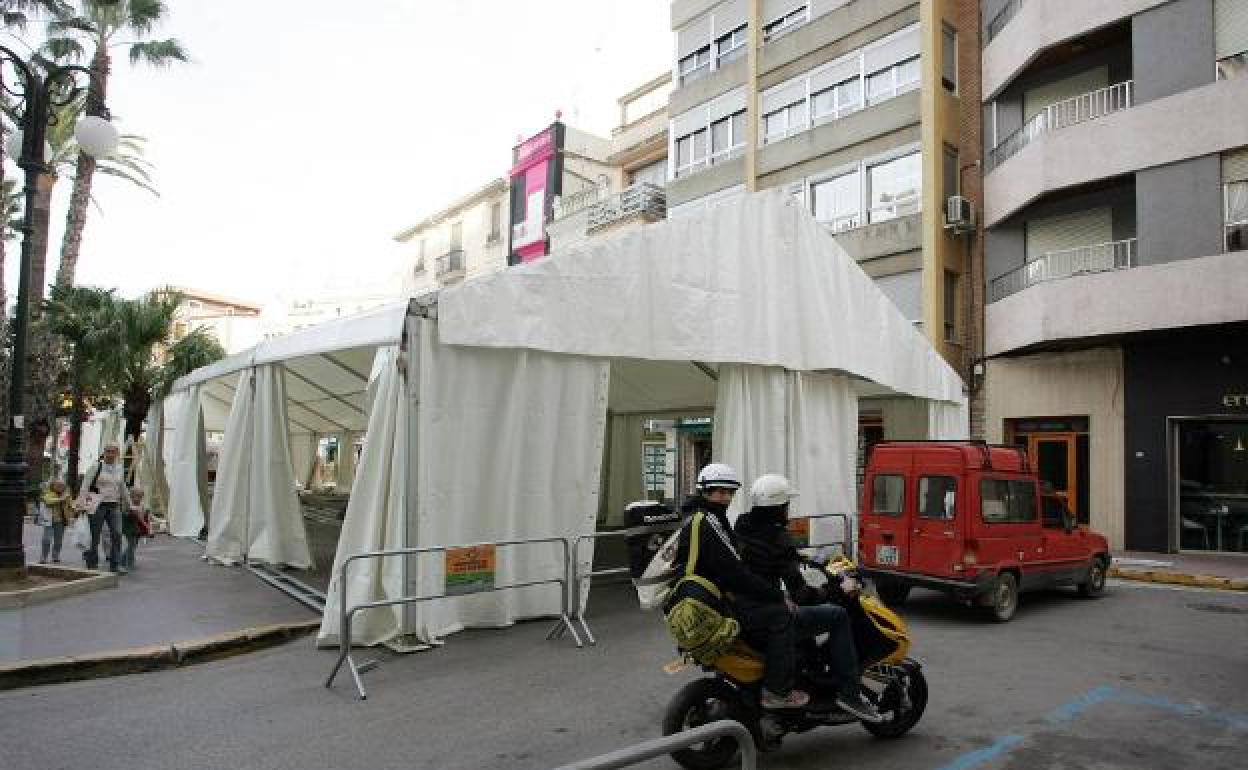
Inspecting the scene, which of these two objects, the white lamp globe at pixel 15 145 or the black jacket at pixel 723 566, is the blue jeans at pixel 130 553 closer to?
the white lamp globe at pixel 15 145

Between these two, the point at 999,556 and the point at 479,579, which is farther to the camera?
the point at 999,556

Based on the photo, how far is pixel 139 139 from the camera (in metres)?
30.5

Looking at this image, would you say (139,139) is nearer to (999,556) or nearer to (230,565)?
(230,565)

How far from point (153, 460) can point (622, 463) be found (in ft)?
35.5

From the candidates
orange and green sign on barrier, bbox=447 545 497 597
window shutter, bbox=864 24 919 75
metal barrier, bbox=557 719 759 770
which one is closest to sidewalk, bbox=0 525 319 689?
orange and green sign on barrier, bbox=447 545 497 597

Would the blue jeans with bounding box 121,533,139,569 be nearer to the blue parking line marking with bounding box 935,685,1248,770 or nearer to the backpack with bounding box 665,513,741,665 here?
the backpack with bounding box 665,513,741,665

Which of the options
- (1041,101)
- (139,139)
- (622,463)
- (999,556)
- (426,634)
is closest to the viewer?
(426,634)

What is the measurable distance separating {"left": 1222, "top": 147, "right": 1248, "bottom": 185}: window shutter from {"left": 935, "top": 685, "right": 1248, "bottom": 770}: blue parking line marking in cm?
1339

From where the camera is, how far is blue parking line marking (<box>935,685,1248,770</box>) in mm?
5117

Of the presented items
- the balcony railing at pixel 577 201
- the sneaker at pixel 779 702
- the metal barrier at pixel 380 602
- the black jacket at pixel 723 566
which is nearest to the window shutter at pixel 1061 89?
the balcony railing at pixel 577 201

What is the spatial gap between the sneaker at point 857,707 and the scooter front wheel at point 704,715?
0.69 metres

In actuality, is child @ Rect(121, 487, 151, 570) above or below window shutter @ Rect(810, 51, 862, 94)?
below

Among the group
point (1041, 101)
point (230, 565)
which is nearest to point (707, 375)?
point (230, 565)

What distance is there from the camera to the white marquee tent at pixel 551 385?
8008 millimetres
